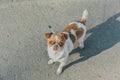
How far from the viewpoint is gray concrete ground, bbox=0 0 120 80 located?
4.64 meters

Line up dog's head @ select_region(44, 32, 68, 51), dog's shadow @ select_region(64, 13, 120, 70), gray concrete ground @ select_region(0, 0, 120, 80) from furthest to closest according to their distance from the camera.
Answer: dog's shadow @ select_region(64, 13, 120, 70) → gray concrete ground @ select_region(0, 0, 120, 80) → dog's head @ select_region(44, 32, 68, 51)

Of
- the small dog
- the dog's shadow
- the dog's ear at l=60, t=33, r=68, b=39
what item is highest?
the dog's ear at l=60, t=33, r=68, b=39

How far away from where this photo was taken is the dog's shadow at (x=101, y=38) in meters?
4.99

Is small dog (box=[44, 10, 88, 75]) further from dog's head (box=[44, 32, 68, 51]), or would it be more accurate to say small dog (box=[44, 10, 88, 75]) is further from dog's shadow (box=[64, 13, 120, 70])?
dog's shadow (box=[64, 13, 120, 70])

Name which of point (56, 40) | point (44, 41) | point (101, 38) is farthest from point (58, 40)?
point (101, 38)

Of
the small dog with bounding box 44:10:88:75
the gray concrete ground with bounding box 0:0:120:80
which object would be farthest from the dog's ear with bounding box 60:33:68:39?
the gray concrete ground with bounding box 0:0:120:80

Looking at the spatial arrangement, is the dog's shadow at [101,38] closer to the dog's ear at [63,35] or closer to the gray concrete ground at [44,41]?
the gray concrete ground at [44,41]

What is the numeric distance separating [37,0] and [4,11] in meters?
0.73

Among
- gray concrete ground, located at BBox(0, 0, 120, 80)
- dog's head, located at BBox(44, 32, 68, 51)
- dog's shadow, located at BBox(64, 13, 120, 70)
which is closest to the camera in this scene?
dog's head, located at BBox(44, 32, 68, 51)

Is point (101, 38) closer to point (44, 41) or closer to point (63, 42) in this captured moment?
point (44, 41)

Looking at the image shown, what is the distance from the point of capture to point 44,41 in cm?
502

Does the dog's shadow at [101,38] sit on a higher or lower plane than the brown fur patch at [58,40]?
lower

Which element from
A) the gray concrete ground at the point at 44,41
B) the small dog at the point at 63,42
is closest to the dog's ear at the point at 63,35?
the small dog at the point at 63,42

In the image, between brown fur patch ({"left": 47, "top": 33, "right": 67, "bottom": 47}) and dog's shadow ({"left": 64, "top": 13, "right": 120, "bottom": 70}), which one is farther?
dog's shadow ({"left": 64, "top": 13, "right": 120, "bottom": 70})
